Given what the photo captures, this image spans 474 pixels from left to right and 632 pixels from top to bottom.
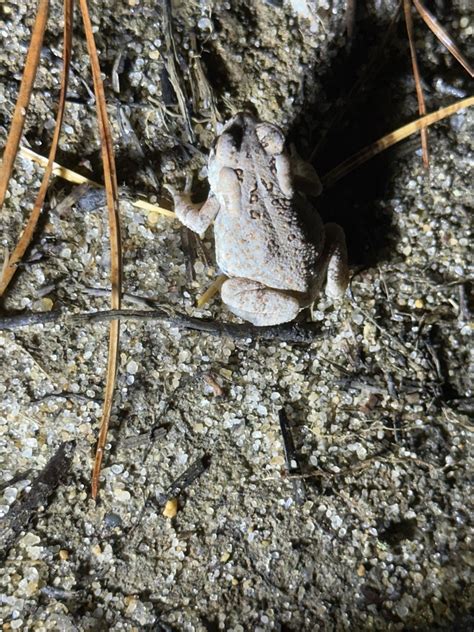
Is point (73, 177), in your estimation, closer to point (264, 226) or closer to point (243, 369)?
point (264, 226)

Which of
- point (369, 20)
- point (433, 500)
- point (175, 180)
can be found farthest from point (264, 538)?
point (369, 20)

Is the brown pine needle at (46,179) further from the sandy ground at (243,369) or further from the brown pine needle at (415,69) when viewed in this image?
the brown pine needle at (415,69)

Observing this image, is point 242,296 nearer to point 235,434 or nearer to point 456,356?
point 235,434

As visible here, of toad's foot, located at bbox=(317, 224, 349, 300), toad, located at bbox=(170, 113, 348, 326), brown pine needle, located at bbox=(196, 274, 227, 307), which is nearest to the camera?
toad, located at bbox=(170, 113, 348, 326)

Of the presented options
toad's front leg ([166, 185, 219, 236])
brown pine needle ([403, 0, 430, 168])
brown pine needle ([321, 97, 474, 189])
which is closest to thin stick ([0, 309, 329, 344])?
toad's front leg ([166, 185, 219, 236])

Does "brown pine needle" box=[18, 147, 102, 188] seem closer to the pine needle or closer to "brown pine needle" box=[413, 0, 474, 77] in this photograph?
the pine needle
